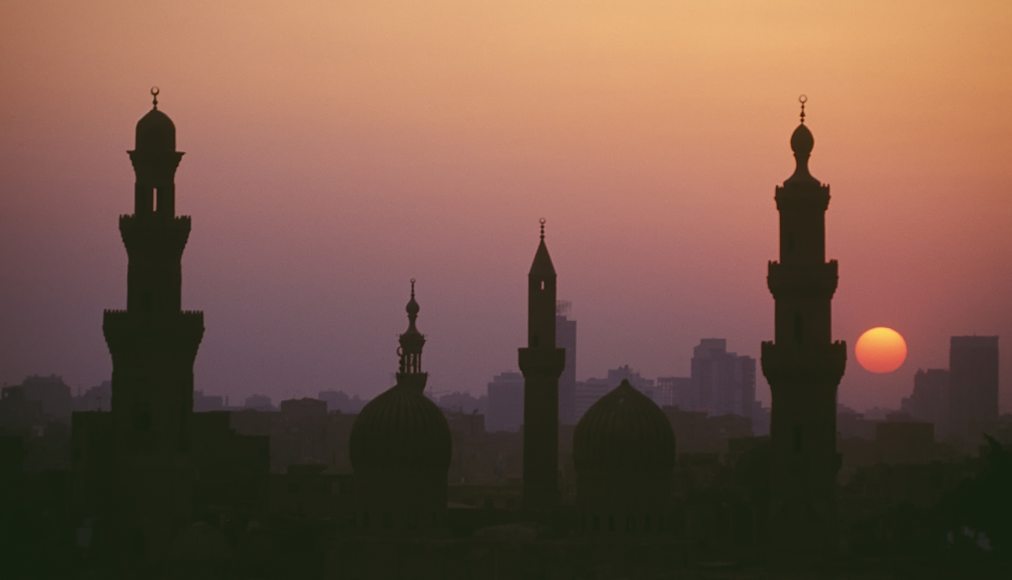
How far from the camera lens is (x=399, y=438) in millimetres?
44562

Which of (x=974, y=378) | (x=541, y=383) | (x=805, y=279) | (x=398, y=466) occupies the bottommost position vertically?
(x=398, y=466)

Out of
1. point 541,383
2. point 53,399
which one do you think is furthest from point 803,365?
point 53,399

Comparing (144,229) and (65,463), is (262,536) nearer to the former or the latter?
(144,229)

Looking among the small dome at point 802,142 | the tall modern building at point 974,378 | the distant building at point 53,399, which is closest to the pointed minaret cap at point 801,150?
the small dome at point 802,142

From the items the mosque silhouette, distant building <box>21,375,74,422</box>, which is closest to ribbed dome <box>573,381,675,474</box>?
the mosque silhouette

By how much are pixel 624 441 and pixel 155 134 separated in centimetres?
1162

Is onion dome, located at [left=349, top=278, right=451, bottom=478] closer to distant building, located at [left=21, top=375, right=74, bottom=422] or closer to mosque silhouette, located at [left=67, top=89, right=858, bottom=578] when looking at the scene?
mosque silhouette, located at [left=67, top=89, right=858, bottom=578]

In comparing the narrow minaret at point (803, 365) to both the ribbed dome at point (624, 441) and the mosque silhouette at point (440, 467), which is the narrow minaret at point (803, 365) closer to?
the mosque silhouette at point (440, 467)

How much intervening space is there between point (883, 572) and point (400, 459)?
35.1 ft

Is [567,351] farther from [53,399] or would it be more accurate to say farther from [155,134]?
[155,134]

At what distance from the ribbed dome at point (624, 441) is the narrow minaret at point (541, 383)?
10.8 metres

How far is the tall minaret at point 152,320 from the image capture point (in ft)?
158

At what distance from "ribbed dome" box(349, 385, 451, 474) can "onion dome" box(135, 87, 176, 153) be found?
7.40 m

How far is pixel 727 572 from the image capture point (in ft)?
153
